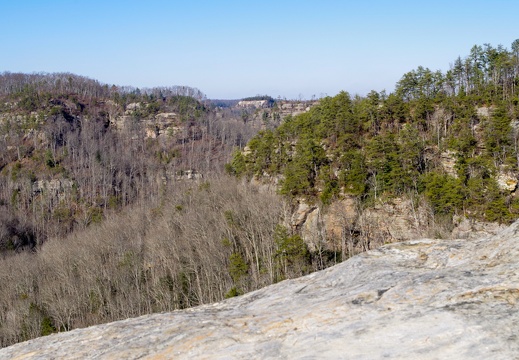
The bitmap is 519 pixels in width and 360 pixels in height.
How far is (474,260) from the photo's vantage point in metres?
7.39

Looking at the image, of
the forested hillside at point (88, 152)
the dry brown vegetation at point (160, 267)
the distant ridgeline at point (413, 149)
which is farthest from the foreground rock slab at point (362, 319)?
the forested hillside at point (88, 152)

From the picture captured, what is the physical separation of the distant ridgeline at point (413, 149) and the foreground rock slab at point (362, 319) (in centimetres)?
1855

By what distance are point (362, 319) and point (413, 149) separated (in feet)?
86.5

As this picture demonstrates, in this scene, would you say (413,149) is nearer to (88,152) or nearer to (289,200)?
(289,200)

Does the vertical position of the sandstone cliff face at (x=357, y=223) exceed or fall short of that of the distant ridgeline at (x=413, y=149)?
it falls short

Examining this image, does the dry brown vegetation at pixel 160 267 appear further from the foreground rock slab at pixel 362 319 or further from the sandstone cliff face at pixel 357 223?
the foreground rock slab at pixel 362 319

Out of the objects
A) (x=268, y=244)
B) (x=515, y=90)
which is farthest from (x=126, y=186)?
(x=515, y=90)

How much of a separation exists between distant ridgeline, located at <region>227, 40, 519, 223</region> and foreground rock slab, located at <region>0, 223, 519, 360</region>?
18.5m

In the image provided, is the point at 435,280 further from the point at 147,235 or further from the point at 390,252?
the point at 147,235

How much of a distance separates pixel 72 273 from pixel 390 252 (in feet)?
101

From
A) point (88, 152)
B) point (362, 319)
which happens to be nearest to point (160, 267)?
point (362, 319)

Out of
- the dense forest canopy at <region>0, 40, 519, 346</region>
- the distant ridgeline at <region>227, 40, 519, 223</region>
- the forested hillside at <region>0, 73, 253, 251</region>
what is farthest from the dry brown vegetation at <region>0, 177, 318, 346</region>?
the forested hillside at <region>0, 73, 253, 251</region>

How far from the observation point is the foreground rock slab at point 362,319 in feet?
17.6

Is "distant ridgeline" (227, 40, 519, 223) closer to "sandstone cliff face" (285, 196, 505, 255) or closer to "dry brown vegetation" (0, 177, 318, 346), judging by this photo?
"sandstone cliff face" (285, 196, 505, 255)
